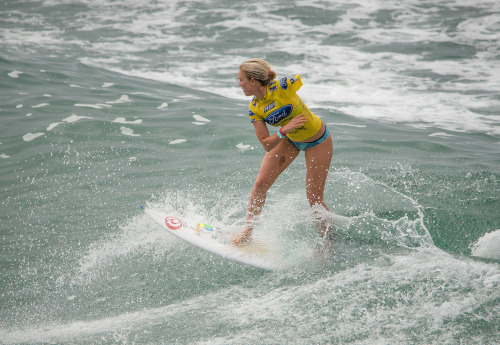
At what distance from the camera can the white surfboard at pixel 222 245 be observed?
5.04m

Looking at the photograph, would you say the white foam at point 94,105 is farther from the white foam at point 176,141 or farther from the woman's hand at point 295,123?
the woman's hand at point 295,123

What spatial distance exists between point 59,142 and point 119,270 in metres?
3.69

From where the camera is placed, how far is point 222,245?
519cm

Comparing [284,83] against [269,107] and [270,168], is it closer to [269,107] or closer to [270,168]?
[269,107]

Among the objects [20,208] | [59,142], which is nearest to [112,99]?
[59,142]

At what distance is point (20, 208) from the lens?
6.23m

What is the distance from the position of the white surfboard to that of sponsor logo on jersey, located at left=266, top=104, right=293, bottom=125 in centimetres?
136

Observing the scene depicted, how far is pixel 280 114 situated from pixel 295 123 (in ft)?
0.75

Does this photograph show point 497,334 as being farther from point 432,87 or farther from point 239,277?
point 432,87

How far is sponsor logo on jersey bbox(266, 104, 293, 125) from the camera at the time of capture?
464 cm

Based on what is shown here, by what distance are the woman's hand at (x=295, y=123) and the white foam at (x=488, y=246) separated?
244 centimetres

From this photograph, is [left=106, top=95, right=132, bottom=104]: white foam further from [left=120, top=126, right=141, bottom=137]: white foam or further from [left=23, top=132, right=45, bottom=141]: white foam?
[left=23, top=132, right=45, bottom=141]: white foam

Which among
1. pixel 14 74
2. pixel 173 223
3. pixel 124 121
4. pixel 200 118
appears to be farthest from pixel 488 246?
pixel 14 74

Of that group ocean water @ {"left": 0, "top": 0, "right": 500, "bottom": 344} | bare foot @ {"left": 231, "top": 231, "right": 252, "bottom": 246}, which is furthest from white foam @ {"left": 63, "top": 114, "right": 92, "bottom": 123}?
bare foot @ {"left": 231, "top": 231, "right": 252, "bottom": 246}
